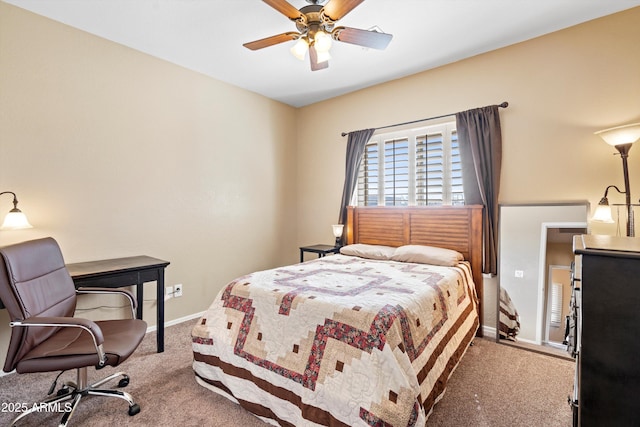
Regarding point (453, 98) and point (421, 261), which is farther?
point (453, 98)

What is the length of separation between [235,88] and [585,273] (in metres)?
3.89

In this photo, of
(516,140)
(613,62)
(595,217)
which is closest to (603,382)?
(595,217)

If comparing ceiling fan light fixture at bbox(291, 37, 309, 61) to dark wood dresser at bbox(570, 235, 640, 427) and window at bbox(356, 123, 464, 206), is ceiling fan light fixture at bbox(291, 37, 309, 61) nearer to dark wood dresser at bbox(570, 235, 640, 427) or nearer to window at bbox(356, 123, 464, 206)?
window at bbox(356, 123, 464, 206)

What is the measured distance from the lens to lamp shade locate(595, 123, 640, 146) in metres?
2.14

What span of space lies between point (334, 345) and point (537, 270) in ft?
7.22

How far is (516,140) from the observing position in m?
2.92

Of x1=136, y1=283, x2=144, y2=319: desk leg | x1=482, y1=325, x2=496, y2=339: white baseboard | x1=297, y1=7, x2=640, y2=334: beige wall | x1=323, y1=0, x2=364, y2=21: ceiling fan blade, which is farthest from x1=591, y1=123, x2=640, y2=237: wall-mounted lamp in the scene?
x1=136, y1=283, x2=144, y2=319: desk leg

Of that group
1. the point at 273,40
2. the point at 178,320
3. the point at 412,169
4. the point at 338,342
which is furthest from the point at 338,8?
the point at 178,320

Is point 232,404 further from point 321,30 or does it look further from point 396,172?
point 396,172

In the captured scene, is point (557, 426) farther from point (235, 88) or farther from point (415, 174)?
point (235, 88)

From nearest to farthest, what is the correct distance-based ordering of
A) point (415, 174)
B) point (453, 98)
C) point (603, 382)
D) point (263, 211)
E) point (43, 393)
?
point (603, 382) → point (43, 393) → point (453, 98) → point (415, 174) → point (263, 211)

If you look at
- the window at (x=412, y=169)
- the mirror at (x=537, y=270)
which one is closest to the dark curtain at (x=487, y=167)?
the mirror at (x=537, y=270)

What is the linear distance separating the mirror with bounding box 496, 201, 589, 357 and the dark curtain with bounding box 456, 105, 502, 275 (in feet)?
0.26

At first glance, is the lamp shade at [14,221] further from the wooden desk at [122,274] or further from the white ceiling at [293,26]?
the white ceiling at [293,26]
